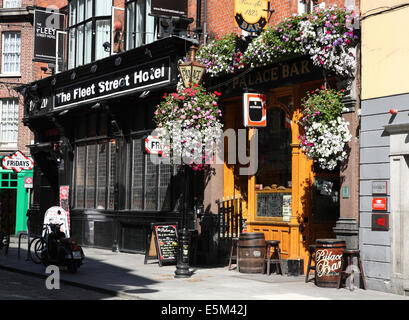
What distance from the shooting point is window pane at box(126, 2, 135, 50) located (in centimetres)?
2041

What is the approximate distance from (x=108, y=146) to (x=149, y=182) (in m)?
2.83

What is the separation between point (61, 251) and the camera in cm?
1506

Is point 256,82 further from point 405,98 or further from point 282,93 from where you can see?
point 405,98

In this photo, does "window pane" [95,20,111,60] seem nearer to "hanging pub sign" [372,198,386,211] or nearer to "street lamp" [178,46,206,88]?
"street lamp" [178,46,206,88]

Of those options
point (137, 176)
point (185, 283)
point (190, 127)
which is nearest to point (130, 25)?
point (137, 176)

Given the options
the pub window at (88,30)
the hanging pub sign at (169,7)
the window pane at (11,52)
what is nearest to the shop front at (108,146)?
the pub window at (88,30)

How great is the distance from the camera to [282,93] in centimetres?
1525

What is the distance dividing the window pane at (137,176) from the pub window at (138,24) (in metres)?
3.12

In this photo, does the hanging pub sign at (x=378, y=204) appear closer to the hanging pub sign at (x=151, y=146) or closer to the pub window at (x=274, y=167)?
the pub window at (x=274, y=167)

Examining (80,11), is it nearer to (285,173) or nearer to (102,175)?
(102,175)

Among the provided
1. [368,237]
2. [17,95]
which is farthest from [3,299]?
[17,95]

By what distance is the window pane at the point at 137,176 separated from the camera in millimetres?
20000

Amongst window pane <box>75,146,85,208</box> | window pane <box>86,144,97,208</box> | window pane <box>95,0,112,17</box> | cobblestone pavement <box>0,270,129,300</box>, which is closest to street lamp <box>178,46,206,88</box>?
cobblestone pavement <box>0,270,129,300</box>

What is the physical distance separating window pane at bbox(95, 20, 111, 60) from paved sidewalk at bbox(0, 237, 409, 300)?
25.2ft
